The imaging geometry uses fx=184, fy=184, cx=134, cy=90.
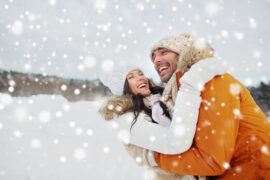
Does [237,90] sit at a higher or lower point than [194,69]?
lower

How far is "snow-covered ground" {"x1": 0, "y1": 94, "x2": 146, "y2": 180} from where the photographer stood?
12.1 feet

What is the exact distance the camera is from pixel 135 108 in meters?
2.24

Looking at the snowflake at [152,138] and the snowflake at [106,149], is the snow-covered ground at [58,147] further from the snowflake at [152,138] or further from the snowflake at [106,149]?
the snowflake at [152,138]

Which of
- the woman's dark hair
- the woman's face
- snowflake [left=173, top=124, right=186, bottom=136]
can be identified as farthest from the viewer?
the woman's face

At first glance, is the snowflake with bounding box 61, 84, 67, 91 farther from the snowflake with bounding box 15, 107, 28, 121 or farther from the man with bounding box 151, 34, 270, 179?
the man with bounding box 151, 34, 270, 179

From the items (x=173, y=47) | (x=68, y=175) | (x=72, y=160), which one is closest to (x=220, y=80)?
(x=173, y=47)

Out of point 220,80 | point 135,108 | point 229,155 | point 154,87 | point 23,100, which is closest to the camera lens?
point 229,155

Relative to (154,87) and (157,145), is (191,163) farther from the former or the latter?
(154,87)

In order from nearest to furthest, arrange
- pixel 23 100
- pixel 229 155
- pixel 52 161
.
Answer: pixel 229 155, pixel 52 161, pixel 23 100

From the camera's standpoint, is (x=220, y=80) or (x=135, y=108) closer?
(x=220, y=80)

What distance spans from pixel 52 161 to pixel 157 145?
3.42 m

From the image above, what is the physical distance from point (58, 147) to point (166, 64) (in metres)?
→ 4.00

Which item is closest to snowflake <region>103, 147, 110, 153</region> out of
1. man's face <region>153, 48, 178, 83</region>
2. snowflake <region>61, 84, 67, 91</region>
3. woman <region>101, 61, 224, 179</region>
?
woman <region>101, 61, 224, 179</region>

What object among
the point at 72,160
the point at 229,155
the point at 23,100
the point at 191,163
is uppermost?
the point at 229,155
